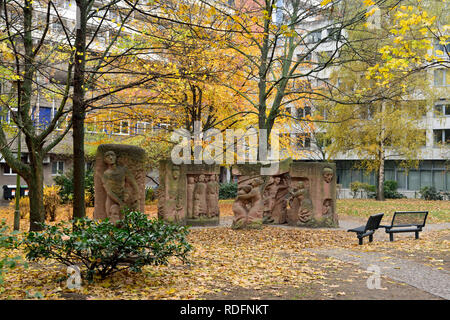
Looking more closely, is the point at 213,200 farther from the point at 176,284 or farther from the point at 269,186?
the point at 176,284

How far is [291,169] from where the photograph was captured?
15.3 metres

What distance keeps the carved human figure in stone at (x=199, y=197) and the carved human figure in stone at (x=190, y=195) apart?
4.4 inches

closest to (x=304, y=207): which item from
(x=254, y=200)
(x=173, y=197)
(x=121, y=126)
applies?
(x=254, y=200)

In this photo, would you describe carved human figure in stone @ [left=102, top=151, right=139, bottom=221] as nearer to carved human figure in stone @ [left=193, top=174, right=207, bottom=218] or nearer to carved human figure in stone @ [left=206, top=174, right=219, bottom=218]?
carved human figure in stone @ [left=193, top=174, right=207, bottom=218]

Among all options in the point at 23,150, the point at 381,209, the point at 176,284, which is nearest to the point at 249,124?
the point at 381,209

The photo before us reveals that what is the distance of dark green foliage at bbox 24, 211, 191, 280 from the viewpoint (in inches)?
224

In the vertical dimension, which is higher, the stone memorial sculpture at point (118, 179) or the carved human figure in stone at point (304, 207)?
the stone memorial sculpture at point (118, 179)

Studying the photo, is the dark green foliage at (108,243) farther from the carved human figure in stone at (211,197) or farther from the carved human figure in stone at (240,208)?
the carved human figure in stone at (211,197)

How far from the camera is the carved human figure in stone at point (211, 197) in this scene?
16.0 meters

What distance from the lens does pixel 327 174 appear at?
14992 mm

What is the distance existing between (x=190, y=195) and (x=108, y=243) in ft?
32.8

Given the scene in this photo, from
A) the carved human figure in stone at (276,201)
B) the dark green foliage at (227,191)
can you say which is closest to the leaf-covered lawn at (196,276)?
the carved human figure in stone at (276,201)

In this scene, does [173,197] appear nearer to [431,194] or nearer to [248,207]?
[248,207]
